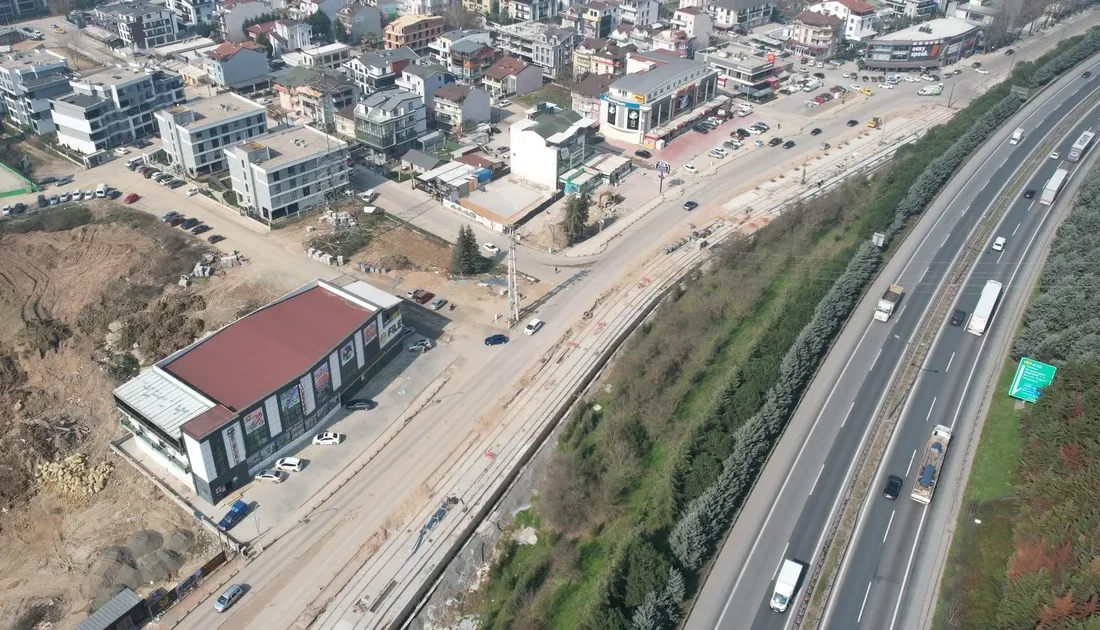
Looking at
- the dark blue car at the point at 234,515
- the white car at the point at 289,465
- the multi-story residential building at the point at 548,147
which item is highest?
the multi-story residential building at the point at 548,147

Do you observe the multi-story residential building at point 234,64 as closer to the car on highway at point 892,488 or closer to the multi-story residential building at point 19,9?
the multi-story residential building at point 19,9

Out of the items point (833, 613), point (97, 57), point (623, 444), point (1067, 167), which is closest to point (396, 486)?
point (623, 444)

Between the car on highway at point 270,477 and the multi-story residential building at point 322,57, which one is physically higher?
the multi-story residential building at point 322,57

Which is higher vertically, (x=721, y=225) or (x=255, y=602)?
(x=721, y=225)

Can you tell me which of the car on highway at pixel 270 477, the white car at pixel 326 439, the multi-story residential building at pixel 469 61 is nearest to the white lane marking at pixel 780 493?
the white car at pixel 326 439

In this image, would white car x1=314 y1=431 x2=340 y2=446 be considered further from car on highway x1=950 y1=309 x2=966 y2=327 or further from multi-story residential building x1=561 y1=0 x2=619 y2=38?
multi-story residential building x1=561 y1=0 x2=619 y2=38

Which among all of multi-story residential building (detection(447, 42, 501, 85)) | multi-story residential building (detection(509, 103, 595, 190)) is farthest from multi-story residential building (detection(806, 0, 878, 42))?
multi-story residential building (detection(509, 103, 595, 190))

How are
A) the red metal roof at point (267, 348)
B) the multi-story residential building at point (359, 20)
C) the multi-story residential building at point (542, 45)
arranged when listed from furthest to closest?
the multi-story residential building at point (359, 20)
the multi-story residential building at point (542, 45)
the red metal roof at point (267, 348)

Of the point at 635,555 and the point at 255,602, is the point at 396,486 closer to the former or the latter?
the point at 255,602
